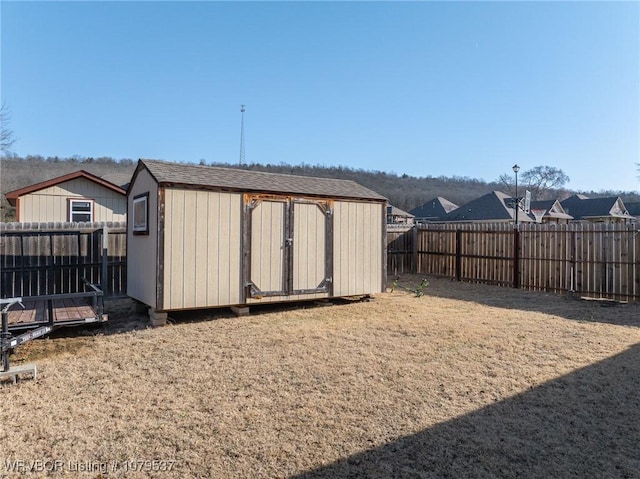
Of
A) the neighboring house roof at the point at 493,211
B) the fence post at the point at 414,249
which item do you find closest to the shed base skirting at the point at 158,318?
the fence post at the point at 414,249

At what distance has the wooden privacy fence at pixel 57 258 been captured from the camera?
23.9ft

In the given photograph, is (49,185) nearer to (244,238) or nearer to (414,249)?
(244,238)

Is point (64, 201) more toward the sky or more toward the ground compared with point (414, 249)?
more toward the sky

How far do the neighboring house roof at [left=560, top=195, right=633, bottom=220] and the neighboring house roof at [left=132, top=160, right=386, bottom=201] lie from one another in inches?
1427

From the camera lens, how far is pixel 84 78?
44.6 feet

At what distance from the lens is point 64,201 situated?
1277 centimetres

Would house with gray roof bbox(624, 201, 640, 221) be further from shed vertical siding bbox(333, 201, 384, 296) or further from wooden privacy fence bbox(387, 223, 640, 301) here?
shed vertical siding bbox(333, 201, 384, 296)

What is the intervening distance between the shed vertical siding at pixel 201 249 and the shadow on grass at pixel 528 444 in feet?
13.7

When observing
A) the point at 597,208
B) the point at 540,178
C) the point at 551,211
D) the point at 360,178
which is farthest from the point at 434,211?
the point at 360,178

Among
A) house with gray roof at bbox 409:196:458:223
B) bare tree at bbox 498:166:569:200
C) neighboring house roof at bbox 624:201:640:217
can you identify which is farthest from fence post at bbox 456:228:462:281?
bare tree at bbox 498:166:569:200

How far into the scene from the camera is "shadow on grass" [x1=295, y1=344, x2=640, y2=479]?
2.30 m

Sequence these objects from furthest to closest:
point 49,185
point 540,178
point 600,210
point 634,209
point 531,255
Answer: point 540,178
point 634,209
point 600,210
point 49,185
point 531,255

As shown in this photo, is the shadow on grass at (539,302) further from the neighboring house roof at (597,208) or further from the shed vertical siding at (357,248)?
the neighboring house roof at (597,208)

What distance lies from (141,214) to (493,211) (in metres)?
27.5
